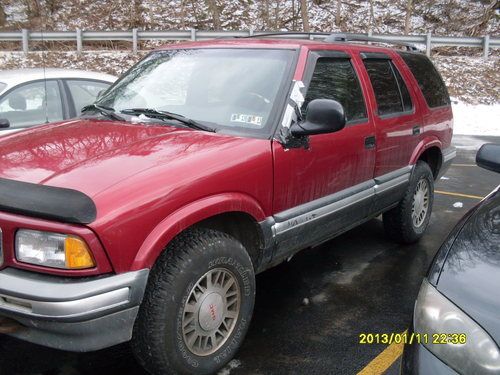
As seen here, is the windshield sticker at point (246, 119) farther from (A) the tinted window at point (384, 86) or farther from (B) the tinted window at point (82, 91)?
(B) the tinted window at point (82, 91)

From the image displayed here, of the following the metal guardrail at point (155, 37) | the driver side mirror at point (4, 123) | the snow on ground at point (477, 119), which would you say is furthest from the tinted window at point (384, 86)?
the metal guardrail at point (155, 37)

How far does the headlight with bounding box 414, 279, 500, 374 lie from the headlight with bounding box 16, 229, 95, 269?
1430mm

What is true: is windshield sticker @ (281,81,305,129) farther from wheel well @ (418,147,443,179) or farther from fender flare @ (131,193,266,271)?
wheel well @ (418,147,443,179)

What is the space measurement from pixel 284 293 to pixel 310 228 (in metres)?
0.75

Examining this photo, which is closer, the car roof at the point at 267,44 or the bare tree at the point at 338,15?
the car roof at the point at 267,44

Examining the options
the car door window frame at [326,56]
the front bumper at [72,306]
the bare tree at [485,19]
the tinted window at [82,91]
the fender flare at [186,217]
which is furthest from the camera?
the bare tree at [485,19]

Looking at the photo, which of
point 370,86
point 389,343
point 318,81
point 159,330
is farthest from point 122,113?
point 389,343

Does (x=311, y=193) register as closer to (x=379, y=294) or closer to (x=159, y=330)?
(x=379, y=294)

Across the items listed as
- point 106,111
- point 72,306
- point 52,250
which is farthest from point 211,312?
point 106,111

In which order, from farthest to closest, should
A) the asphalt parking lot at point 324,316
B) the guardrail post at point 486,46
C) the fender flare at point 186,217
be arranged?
the guardrail post at point 486,46 < the asphalt parking lot at point 324,316 < the fender flare at point 186,217

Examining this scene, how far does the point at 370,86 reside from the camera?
4.24m

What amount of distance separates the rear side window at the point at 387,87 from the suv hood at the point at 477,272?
7.11 feet

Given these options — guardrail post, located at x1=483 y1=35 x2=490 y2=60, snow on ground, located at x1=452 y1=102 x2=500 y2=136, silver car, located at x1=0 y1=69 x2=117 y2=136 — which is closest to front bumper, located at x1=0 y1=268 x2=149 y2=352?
silver car, located at x1=0 y1=69 x2=117 y2=136

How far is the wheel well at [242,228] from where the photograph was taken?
2979mm
